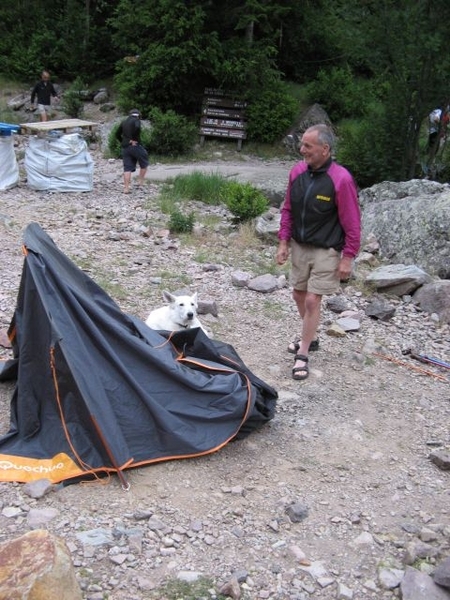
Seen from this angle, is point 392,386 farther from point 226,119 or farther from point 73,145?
point 226,119

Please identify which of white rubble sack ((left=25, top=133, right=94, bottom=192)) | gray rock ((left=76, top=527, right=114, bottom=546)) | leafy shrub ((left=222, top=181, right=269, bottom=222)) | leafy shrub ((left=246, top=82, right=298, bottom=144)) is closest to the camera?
gray rock ((left=76, top=527, right=114, bottom=546))

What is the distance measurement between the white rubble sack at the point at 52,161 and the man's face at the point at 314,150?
26.2 feet

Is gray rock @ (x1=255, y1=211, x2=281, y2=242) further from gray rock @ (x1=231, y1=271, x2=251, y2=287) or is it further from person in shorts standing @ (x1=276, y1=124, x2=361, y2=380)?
person in shorts standing @ (x1=276, y1=124, x2=361, y2=380)

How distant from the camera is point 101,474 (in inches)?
146

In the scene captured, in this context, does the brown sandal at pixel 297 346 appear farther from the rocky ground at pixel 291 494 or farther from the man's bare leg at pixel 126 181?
the man's bare leg at pixel 126 181

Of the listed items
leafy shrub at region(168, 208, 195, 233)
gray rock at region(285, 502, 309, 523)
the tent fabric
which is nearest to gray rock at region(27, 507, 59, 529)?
the tent fabric

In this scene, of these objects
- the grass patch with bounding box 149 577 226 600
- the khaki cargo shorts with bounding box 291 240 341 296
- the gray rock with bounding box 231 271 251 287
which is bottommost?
the gray rock with bounding box 231 271 251 287

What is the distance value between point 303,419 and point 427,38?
31.5ft

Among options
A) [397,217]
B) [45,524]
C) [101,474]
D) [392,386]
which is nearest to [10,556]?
[45,524]

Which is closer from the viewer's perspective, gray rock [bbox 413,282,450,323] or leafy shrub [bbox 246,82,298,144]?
gray rock [bbox 413,282,450,323]

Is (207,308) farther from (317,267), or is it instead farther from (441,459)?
(441,459)

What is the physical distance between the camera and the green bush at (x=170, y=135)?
58.0ft

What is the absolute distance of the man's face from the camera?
4684mm

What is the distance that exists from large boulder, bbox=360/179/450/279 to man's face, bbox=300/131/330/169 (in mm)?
4289
